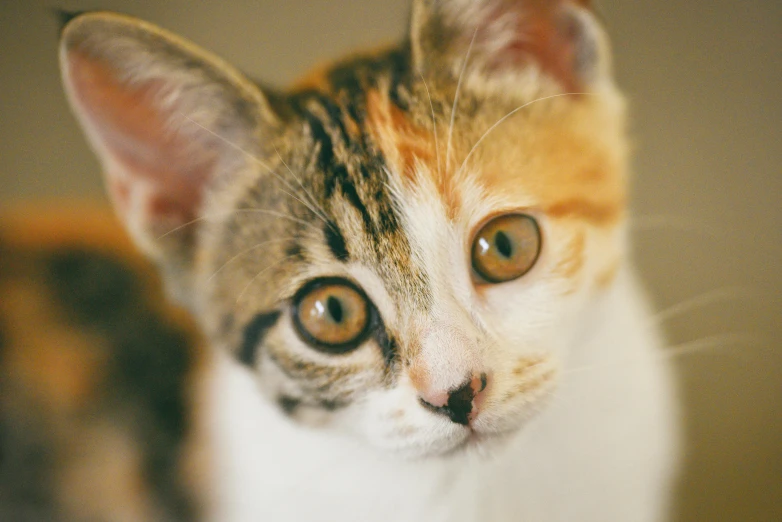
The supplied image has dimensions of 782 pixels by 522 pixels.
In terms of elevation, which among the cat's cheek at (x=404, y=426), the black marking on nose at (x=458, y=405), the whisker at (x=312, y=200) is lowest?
the cat's cheek at (x=404, y=426)

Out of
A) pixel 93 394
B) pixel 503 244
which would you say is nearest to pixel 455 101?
pixel 503 244

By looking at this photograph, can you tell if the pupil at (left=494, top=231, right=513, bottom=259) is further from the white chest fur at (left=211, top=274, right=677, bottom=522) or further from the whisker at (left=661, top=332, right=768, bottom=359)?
the whisker at (left=661, top=332, right=768, bottom=359)

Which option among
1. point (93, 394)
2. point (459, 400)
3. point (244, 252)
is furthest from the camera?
point (93, 394)

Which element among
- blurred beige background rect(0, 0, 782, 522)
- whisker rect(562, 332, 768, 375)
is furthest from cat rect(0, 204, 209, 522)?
whisker rect(562, 332, 768, 375)

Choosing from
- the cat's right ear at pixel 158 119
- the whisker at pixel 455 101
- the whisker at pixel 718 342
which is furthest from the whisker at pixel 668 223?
the cat's right ear at pixel 158 119

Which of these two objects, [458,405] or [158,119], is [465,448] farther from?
[158,119]

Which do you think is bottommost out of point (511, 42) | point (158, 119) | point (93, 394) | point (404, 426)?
point (93, 394)

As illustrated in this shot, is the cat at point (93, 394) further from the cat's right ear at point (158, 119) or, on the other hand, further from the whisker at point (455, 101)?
the whisker at point (455, 101)
